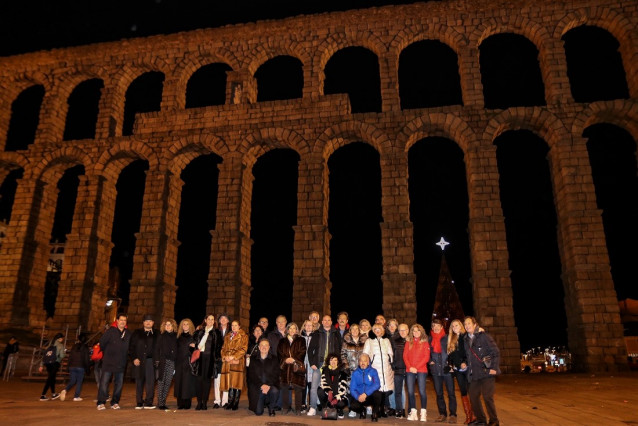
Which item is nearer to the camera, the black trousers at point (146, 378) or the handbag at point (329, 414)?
the handbag at point (329, 414)

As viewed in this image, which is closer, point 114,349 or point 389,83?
point 114,349

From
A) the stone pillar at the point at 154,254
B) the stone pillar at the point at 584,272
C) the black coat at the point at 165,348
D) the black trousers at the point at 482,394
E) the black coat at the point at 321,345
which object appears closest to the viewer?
the black trousers at the point at 482,394

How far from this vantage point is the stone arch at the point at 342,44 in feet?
73.5

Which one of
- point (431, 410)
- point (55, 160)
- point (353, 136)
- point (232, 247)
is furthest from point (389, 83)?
point (55, 160)

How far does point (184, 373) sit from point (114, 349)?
155cm

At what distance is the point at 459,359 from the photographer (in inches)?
317

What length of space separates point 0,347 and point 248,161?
12.2 metres

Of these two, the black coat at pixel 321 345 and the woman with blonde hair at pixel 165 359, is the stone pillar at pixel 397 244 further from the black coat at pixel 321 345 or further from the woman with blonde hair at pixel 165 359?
the woman with blonde hair at pixel 165 359

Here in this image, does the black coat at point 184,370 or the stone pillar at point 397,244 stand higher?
the stone pillar at point 397,244

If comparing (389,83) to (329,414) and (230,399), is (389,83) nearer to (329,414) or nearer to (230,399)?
(230,399)

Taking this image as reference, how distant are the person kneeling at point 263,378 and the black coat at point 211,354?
31.5 inches

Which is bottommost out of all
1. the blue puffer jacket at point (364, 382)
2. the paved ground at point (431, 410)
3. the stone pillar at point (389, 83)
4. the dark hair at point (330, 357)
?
the paved ground at point (431, 410)

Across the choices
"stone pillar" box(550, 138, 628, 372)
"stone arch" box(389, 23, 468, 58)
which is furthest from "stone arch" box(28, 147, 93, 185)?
"stone pillar" box(550, 138, 628, 372)

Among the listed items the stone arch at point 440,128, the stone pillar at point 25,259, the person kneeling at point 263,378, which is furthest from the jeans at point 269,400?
the stone pillar at point 25,259
